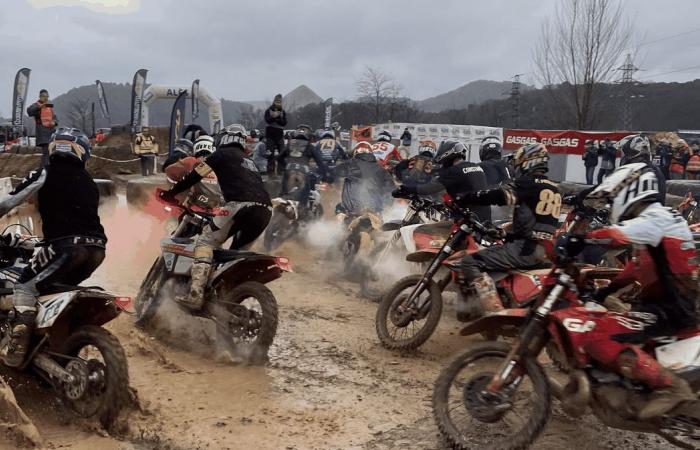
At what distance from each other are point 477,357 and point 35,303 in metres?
3.00

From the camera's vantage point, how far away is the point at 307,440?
4.41 m

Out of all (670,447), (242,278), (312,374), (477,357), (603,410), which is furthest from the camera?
(242,278)

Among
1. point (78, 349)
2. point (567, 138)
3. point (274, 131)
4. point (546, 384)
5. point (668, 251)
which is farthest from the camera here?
point (567, 138)

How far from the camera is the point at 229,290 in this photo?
6.19 meters

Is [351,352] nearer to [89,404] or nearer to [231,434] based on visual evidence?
[231,434]

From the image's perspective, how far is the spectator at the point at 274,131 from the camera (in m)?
16.7

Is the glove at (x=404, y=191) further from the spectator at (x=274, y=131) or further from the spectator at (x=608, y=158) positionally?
the spectator at (x=608, y=158)

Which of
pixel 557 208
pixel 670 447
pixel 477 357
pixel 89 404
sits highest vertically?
pixel 557 208

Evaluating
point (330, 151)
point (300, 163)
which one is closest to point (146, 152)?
point (330, 151)

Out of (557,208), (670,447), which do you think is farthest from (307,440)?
(557,208)

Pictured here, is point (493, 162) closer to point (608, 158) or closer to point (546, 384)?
point (546, 384)

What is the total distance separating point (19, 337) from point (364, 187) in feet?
22.6

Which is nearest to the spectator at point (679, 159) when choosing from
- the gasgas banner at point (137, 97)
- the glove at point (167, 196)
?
the glove at point (167, 196)

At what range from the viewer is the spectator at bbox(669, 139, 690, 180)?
1759 cm
